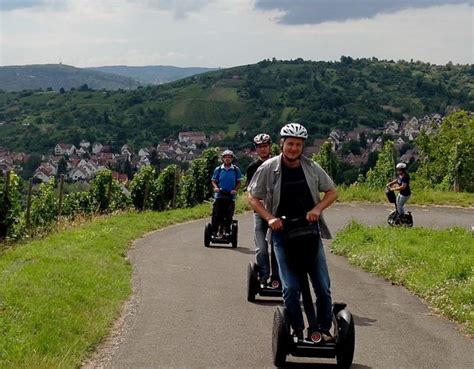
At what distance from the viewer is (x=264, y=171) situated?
668 centimetres

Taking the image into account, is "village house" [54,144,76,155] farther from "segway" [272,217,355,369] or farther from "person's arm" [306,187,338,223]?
"segway" [272,217,355,369]

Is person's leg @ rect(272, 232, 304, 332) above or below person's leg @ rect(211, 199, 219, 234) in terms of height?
above

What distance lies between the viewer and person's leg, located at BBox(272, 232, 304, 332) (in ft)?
21.4

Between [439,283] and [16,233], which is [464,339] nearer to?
[439,283]

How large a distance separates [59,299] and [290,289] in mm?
3609

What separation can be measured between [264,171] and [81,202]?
2978 cm

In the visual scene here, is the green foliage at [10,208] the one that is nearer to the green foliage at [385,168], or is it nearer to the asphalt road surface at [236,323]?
the asphalt road surface at [236,323]

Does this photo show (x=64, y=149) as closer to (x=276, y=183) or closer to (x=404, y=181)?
(x=404, y=181)

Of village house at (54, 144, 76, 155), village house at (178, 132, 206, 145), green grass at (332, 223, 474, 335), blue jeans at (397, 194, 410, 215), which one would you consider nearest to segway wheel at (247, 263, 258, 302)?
green grass at (332, 223, 474, 335)

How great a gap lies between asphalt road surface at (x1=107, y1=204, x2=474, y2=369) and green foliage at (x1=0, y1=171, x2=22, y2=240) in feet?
34.1

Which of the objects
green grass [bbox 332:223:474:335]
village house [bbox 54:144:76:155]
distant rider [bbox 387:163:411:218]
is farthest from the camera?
village house [bbox 54:144:76:155]

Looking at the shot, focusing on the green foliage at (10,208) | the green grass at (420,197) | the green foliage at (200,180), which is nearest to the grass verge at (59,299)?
the green foliage at (10,208)

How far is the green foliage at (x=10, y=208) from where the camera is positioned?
2314 centimetres

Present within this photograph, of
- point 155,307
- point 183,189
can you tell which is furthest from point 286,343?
point 183,189
